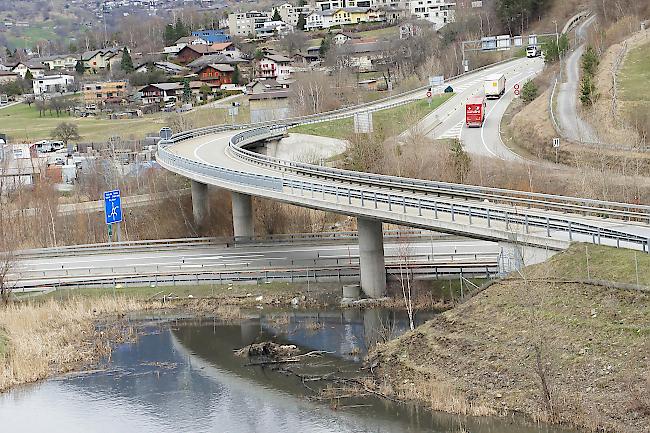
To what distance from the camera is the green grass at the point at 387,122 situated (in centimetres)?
8219

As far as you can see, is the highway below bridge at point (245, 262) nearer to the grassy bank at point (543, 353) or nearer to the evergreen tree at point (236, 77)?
the grassy bank at point (543, 353)

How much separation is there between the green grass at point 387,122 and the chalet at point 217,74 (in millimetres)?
71641

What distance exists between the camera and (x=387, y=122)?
8738 cm

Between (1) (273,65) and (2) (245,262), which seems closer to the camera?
(2) (245,262)

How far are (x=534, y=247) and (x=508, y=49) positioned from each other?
9502cm

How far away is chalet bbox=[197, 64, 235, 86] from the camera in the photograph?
16400 cm

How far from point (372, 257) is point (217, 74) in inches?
4801

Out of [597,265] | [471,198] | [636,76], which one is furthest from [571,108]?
[597,265]

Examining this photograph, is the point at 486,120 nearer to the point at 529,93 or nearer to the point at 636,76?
the point at 529,93

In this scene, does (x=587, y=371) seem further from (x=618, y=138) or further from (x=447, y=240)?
(x=618, y=138)

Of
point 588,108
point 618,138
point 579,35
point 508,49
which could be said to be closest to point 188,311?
point 618,138

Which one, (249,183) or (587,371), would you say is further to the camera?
(249,183)

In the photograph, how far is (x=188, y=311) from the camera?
48.5 m

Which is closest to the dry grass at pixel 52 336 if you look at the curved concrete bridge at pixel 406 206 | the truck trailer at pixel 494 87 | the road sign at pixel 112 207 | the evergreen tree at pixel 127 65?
the curved concrete bridge at pixel 406 206
